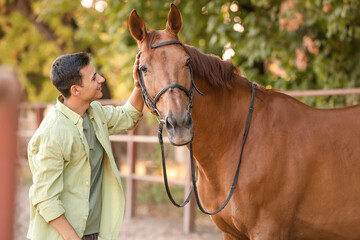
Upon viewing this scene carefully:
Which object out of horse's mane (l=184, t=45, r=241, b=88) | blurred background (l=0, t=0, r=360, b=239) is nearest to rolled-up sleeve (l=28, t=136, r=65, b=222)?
horse's mane (l=184, t=45, r=241, b=88)

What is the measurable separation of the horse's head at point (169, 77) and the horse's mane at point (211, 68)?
0.09m

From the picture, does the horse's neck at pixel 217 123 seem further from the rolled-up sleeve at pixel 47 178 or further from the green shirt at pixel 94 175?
the rolled-up sleeve at pixel 47 178

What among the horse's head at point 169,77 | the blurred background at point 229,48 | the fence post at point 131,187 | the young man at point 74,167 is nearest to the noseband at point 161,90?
the horse's head at point 169,77

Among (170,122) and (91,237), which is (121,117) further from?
(91,237)

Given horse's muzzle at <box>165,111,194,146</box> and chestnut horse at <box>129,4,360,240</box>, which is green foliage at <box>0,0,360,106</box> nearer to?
chestnut horse at <box>129,4,360,240</box>

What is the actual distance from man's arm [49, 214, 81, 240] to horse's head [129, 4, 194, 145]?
0.63m

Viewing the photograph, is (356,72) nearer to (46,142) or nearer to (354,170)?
(354,170)

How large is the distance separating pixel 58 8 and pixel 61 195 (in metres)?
6.53

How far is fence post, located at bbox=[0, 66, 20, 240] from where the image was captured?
51 centimetres

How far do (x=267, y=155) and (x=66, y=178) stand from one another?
1.13 metres

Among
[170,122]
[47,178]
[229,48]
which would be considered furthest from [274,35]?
[47,178]

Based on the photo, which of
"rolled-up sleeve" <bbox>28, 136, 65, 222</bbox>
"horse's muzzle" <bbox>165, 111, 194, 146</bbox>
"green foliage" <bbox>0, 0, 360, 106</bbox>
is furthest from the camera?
"green foliage" <bbox>0, 0, 360, 106</bbox>

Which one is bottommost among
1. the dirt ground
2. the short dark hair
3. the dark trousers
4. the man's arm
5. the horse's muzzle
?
the dirt ground

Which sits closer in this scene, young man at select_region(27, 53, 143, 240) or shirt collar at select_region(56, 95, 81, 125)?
young man at select_region(27, 53, 143, 240)
